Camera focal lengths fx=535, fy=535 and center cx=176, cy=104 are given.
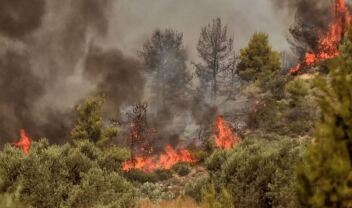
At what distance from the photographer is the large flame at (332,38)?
5578 centimetres

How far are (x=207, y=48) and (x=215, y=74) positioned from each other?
138 inches

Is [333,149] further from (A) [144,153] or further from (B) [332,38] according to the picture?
(B) [332,38]

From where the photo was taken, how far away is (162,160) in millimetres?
50750

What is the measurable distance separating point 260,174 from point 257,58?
140 feet

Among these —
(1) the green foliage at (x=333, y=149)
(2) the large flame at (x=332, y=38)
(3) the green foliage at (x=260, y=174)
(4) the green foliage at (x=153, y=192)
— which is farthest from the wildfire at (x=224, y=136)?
(1) the green foliage at (x=333, y=149)

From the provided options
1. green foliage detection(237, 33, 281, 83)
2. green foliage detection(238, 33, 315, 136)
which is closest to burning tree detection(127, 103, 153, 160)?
green foliage detection(238, 33, 315, 136)

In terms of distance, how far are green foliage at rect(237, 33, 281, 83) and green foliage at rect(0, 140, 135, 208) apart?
41169mm

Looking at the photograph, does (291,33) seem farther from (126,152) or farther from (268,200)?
(268,200)

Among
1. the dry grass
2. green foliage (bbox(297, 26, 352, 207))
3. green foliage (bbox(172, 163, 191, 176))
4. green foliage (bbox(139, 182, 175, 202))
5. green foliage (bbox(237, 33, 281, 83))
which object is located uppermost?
green foliage (bbox(237, 33, 281, 83))

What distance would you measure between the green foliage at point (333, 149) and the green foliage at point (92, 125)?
30584 millimetres

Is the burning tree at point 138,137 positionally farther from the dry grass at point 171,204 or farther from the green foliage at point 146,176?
the dry grass at point 171,204

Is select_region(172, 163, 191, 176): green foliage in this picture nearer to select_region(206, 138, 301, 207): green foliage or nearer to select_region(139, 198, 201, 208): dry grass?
select_region(139, 198, 201, 208): dry grass

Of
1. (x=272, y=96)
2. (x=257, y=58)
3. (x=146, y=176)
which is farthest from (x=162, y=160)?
(x=257, y=58)

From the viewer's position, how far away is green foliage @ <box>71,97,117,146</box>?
1455 inches
